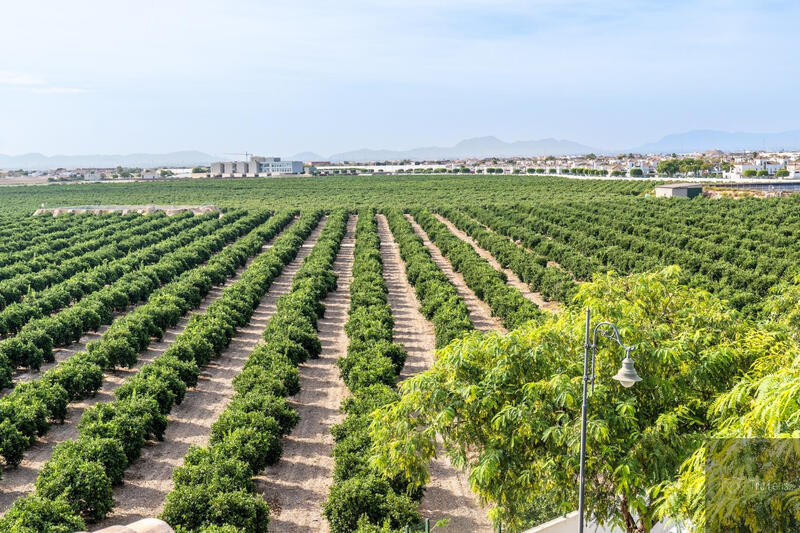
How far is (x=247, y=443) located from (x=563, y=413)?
1239 centimetres

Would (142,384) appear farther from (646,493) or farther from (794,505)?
(794,505)

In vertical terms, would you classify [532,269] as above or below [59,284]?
above

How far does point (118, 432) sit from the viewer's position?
22422 mm

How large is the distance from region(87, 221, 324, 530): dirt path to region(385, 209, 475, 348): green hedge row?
10.4 metres

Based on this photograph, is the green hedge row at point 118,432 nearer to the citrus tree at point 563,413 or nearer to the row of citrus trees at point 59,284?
the citrus tree at point 563,413

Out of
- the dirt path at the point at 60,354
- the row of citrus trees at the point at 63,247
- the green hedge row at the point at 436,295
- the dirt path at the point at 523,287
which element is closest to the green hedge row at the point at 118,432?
the dirt path at the point at 60,354

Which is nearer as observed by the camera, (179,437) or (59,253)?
(179,437)

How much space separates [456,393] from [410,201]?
12982cm

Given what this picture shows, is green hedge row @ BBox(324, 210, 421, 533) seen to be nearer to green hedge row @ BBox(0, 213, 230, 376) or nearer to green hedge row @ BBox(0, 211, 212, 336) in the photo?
green hedge row @ BBox(0, 213, 230, 376)

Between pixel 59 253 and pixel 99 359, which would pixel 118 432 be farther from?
pixel 59 253

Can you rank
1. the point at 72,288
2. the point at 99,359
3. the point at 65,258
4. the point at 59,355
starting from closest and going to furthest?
1. the point at 99,359
2. the point at 59,355
3. the point at 72,288
4. the point at 65,258

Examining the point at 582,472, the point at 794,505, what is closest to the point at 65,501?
the point at 582,472

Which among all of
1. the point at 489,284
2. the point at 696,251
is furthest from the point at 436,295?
the point at 696,251

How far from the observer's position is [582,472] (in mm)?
10781
